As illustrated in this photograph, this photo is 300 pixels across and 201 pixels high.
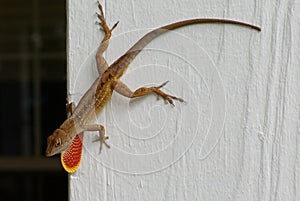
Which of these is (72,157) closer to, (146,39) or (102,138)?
(102,138)

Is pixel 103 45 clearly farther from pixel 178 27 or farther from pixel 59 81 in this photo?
pixel 59 81

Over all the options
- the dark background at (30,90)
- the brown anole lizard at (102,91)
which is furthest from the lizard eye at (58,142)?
the dark background at (30,90)

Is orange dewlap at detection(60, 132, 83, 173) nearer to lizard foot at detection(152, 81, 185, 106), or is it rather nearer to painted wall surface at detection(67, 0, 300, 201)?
painted wall surface at detection(67, 0, 300, 201)

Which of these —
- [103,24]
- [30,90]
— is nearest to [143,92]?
[103,24]

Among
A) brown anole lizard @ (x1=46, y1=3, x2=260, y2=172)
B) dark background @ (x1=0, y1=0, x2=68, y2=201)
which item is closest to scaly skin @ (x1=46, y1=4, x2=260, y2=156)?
brown anole lizard @ (x1=46, y1=3, x2=260, y2=172)

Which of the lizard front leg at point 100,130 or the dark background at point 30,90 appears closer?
the lizard front leg at point 100,130

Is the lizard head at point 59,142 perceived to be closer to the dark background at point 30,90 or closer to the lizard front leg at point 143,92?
the lizard front leg at point 143,92

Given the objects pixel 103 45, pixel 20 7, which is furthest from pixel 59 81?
pixel 103 45

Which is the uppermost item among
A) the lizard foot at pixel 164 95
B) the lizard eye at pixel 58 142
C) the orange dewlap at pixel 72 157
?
the lizard foot at pixel 164 95
